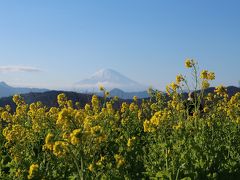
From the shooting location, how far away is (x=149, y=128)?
8969 mm

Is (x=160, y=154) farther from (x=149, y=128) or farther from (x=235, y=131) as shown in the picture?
(x=235, y=131)

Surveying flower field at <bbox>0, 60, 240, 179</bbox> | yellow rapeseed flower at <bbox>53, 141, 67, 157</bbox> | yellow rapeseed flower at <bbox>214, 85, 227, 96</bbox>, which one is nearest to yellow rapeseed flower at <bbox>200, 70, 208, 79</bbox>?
flower field at <bbox>0, 60, 240, 179</bbox>

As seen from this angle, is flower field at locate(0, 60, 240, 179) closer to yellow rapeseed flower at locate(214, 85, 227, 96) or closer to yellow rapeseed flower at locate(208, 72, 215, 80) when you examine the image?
yellow rapeseed flower at locate(208, 72, 215, 80)

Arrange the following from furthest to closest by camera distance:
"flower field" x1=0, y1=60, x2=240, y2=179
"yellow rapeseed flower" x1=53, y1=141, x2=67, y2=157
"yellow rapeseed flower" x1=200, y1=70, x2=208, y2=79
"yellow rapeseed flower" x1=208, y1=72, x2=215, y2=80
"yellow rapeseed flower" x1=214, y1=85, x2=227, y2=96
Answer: "yellow rapeseed flower" x1=214, y1=85, x2=227, y2=96, "yellow rapeseed flower" x1=200, y1=70, x2=208, y2=79, "yellow rapeseed flower" x1=208, y1=72, x2=215, y2=80, "flower field" x1=0, y1=60, x2=240, y2=179, "yellow rapeseed flower" x1=53, y1=141, x2=67, y2=157

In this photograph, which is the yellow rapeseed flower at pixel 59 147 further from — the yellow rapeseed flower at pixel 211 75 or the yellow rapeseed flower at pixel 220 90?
the yellow rapeseed flower at pixel 220 90

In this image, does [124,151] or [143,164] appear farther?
[124,151]

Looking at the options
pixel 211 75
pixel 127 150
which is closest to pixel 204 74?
pixel 211 75

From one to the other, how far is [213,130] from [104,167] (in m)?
3.02

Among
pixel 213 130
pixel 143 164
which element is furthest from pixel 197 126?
pixel 143 164

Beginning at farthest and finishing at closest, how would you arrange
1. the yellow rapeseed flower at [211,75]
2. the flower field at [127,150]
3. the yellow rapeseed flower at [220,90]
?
the yellow rapeseed flower at [220,90] → the yellow rapeseed flower at [211,75] → the flower field at [127,150]

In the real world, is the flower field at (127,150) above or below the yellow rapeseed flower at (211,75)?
below

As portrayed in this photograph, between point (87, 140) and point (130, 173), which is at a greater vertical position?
point (87, 140)

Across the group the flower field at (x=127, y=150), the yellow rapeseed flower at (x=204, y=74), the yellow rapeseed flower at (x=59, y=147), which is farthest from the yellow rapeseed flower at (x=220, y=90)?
the yellow rapeseed flower at (x=59, y=147)

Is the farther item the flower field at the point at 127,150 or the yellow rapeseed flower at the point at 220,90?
the yellow rapeseed flower at the point at 220,90
